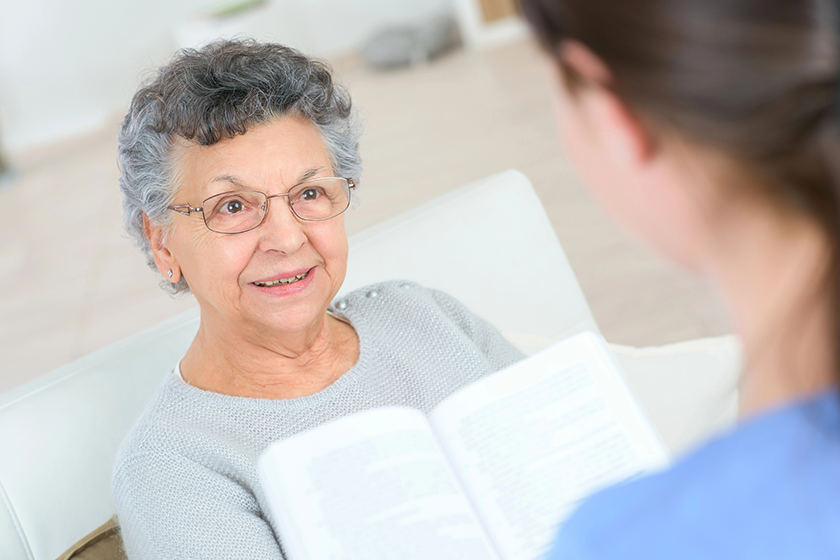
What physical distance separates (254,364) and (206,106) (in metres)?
0.43

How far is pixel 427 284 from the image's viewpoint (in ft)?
6.10

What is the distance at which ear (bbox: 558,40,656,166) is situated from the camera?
523 mm

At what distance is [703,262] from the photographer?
0.56 metres

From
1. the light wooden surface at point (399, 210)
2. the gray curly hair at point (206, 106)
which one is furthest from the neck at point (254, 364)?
the light wooden surface at point (399, 210)

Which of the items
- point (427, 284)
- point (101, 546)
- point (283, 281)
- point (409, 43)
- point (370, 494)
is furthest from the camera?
point (409, 43)

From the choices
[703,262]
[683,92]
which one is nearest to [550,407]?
[703,262]

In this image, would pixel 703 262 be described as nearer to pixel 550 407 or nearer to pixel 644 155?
pixel 644 155

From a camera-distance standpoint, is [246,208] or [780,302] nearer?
[780,302]

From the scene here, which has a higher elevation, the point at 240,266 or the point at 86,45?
the point at 240,266

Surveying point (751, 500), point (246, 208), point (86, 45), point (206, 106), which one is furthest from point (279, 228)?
point (86, 45)

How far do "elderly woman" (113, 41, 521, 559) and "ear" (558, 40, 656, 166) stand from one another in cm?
88

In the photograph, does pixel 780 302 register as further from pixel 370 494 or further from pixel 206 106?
pixel 206 106

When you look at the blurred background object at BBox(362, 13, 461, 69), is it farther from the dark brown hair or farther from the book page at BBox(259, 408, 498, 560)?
the dark brown hair

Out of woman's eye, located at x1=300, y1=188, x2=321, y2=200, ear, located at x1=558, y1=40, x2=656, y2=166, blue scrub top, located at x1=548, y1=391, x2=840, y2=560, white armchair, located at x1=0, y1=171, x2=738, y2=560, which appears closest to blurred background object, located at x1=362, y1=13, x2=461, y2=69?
white armchair, located at x1=0, y1=171, x2=738, y2=560
